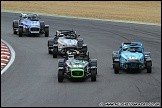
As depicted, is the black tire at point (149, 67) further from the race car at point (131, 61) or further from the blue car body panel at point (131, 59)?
the blue car body panel at point (131, 59)

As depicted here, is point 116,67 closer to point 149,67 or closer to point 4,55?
point 149,67

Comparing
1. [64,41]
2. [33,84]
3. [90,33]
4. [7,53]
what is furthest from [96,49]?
[33,84]

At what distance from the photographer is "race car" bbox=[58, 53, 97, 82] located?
Answer: 975 inches

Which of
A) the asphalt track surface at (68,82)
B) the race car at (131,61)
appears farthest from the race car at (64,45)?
the race car at (131,61)

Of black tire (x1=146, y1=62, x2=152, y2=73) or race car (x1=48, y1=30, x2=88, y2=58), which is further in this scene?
race car (x1=48, y1=30, x2=88, y2=58)

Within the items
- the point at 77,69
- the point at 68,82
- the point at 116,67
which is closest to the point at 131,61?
the point at 116,67

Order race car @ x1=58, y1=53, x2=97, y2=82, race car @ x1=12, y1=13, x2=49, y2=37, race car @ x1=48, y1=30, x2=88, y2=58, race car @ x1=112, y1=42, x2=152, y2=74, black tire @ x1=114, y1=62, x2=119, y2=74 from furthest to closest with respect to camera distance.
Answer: race car @ x1=12, y1=13, x2=49, y2=37, race car @ x1=48, y1=30, x2=88, y2=58, race car @ x1=112, y1=42, x2=152, y2=74, black tire @ x1=114, y1=62, x2=119, y2=74, race car @ x1=58, y1=53, x2=97, y2=82

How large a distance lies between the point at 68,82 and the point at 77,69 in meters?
0.75

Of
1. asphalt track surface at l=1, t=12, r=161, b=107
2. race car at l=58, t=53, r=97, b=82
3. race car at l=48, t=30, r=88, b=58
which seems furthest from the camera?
race car at l=48, t=30, r=88, b=58

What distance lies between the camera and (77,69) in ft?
81.8

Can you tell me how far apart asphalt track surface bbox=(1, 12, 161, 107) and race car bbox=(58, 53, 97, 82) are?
0.94 ft

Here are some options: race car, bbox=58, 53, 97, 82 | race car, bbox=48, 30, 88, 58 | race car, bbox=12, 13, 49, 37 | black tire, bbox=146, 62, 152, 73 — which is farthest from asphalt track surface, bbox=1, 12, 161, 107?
race car, bbox=48, 30, 88, 58

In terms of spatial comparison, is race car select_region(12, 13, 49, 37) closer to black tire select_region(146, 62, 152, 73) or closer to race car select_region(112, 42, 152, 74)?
race car select_region(112, 42, 152, 74)

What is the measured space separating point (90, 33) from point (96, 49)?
30.7 feet
